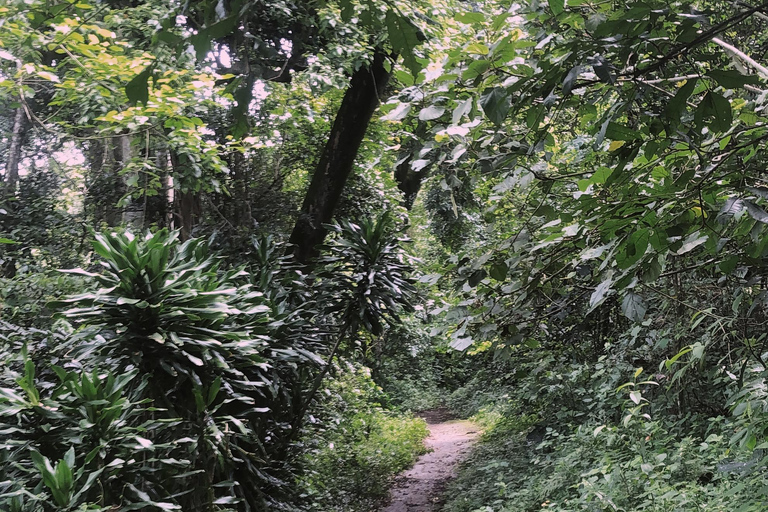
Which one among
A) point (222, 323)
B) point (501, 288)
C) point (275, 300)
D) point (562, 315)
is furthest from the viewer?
point (275, 300)

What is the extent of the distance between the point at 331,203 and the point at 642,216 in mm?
3615

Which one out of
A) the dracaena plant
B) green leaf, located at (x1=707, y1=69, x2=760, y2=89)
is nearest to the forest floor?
the dracaena plant

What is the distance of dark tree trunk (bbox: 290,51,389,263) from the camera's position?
449 cm

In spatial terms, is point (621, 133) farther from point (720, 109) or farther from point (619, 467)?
point (619, 467)

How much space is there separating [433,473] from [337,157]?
4.05 meters

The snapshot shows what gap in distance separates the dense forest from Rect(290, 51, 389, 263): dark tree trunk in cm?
3

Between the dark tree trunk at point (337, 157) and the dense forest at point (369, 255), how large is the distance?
34 millimetres

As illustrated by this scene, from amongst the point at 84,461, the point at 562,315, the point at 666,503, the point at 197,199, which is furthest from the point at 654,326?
the point at 197,199

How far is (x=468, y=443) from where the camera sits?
7160 mm

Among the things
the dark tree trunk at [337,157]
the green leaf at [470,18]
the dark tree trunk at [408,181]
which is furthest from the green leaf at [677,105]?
the dark tree trunk at [408,181]

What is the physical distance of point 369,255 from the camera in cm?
420

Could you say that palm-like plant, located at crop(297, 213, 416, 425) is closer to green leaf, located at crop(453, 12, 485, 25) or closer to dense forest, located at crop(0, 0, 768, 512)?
dense forest, located at crop(0, 0, 768, 512)

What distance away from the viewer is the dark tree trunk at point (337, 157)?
177 inches

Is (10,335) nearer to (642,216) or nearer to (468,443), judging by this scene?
(642,216)
